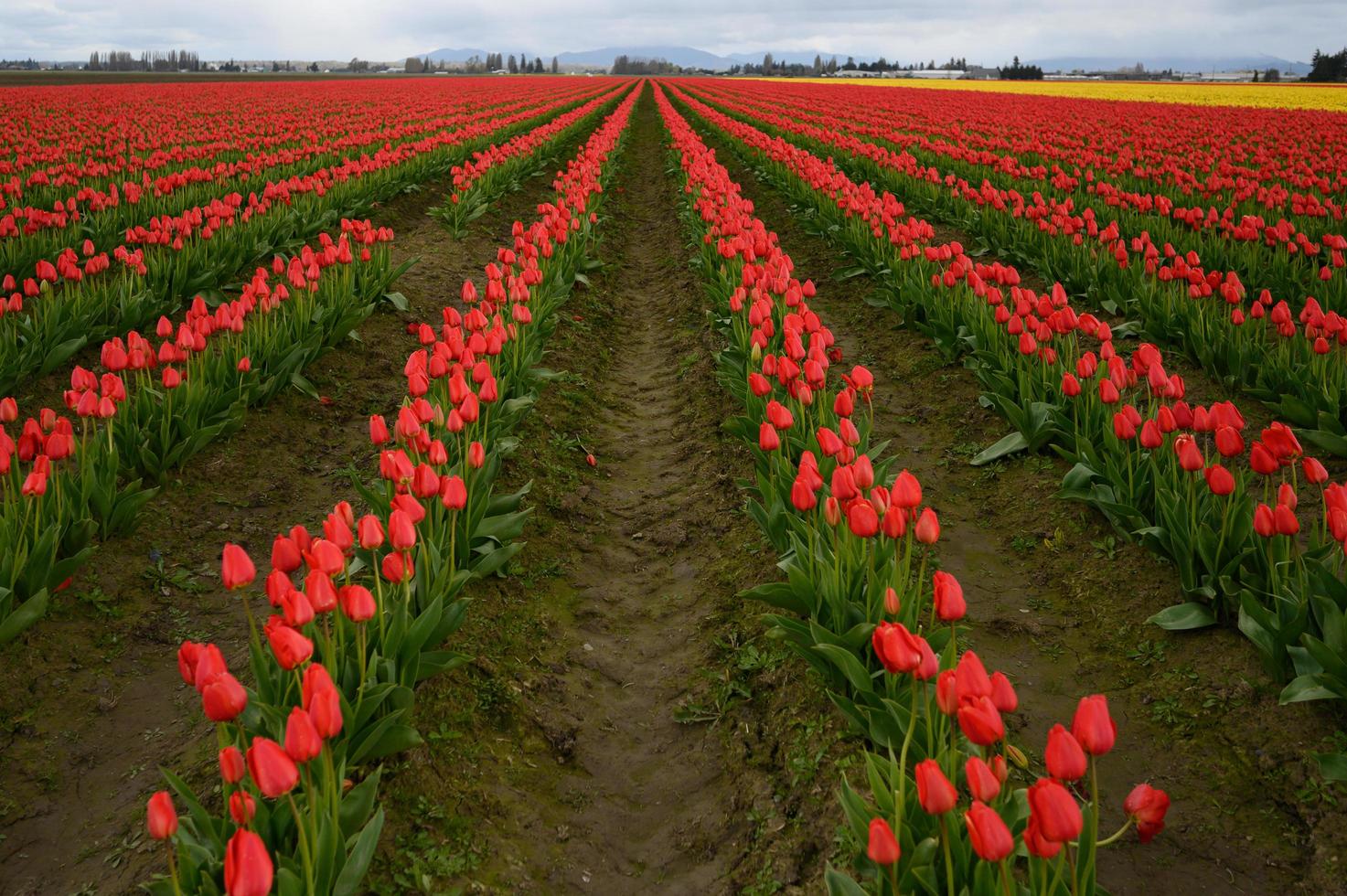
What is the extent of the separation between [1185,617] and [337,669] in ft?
10.6

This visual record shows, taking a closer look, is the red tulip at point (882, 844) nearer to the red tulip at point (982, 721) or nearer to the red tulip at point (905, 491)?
the red tulip at point (982, 721)

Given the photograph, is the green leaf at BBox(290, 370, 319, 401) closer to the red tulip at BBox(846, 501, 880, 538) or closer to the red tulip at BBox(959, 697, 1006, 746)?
the red tulip at BBox(846, 501, 880, 538)

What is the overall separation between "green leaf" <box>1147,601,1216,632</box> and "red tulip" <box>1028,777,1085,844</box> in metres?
2.32

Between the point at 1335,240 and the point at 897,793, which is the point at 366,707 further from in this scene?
the point at 1335,240

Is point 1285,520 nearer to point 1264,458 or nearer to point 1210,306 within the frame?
point 1264,458

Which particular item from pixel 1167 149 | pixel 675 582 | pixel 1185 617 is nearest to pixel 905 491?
pixel 1185 617

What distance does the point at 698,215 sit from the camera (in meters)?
12.1

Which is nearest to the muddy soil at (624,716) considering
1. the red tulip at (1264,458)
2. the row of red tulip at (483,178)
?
the red tulip at (1264,458)

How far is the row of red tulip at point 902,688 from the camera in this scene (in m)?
1.90

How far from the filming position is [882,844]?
191cm

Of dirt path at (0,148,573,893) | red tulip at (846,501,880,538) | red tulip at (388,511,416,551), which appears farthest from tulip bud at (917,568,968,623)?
dirt path at (0,148,573,893)

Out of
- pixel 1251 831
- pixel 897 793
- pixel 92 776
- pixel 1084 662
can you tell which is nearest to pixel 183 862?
pixel 92 776

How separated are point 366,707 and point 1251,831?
2752mm

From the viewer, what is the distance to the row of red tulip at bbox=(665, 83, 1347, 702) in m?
3.23
